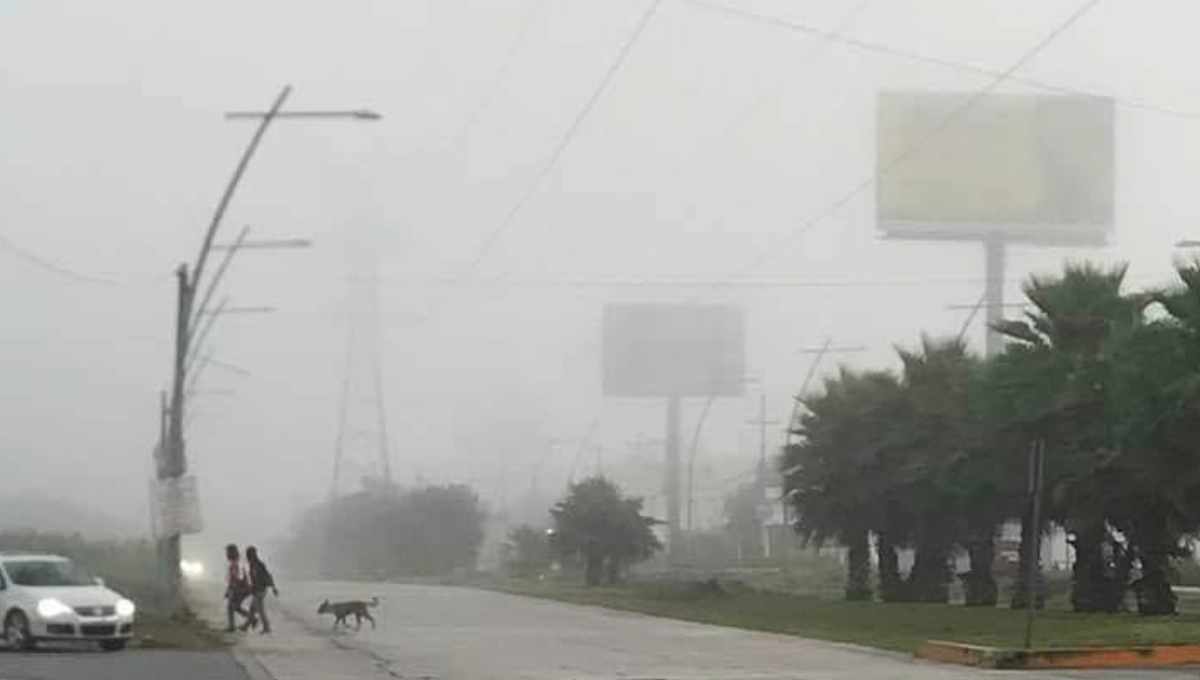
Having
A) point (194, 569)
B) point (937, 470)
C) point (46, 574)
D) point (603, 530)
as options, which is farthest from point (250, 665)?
point (194, 569)

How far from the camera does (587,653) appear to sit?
31.4 m

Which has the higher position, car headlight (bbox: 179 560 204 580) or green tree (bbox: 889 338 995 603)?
green tree (bbox: 889 338 995 603)

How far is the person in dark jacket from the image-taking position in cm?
3734

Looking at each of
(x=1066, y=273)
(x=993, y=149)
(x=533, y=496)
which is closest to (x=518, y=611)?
(x=1066, y=273)

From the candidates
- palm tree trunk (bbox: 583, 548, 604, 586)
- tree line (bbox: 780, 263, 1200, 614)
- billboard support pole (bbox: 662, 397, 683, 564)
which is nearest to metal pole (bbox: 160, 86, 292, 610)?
tree line (bbox: 780, 263, 1200, 614)

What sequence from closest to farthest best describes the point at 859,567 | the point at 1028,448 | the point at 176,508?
the point at 176,508 < the point at 1028,448 < the point at 859,567

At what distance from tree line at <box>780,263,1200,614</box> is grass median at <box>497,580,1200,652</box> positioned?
5.03 ft

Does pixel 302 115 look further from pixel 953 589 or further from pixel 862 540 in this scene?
pixel 953 589

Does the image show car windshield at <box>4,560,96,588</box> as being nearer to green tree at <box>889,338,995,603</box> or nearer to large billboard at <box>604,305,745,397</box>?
green tree at <box>889,338,995,603</box>

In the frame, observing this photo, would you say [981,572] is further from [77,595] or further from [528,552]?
[528,552]

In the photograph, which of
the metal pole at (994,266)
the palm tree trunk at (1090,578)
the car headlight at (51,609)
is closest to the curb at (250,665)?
the car headlight at (51,609)

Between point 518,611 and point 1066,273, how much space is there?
15564mm

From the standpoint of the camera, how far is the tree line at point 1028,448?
37.6 metres

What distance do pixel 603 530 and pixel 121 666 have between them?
59.6 m
